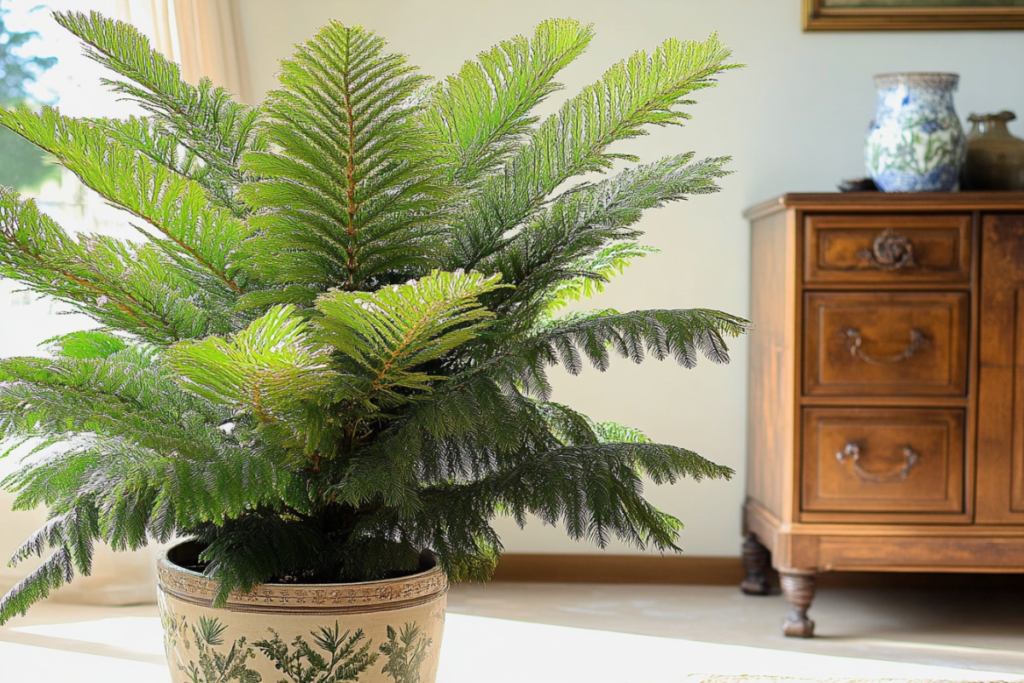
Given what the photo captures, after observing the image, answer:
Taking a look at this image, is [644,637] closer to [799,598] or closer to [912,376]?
[799,598]

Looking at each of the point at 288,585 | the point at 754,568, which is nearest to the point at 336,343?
the point at 288,585

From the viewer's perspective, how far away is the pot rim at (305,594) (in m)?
0.68

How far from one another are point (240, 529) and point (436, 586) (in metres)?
0.16

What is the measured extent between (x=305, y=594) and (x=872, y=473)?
166 cm

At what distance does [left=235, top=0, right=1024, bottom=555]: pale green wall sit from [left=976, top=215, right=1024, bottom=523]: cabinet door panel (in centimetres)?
54

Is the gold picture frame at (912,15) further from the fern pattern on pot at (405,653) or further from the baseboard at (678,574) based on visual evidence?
the fern pattern on pot at (405,653)

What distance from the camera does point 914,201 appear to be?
2.02 meters

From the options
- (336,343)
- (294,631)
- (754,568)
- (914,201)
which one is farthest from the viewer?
(754,568)

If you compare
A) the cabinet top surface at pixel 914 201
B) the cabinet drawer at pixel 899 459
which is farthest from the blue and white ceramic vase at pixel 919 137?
the cabinet drawer at pixel 899 459

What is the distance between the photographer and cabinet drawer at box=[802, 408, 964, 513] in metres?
2.04

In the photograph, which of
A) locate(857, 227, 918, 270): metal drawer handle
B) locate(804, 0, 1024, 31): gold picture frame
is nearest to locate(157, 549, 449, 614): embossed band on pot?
locate(857, 227, 918, 270): metal drawer handle

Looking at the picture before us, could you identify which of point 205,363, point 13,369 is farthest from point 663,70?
point 13,369

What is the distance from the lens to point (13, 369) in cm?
62

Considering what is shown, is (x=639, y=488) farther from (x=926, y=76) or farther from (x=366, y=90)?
(x=926, y=76)
